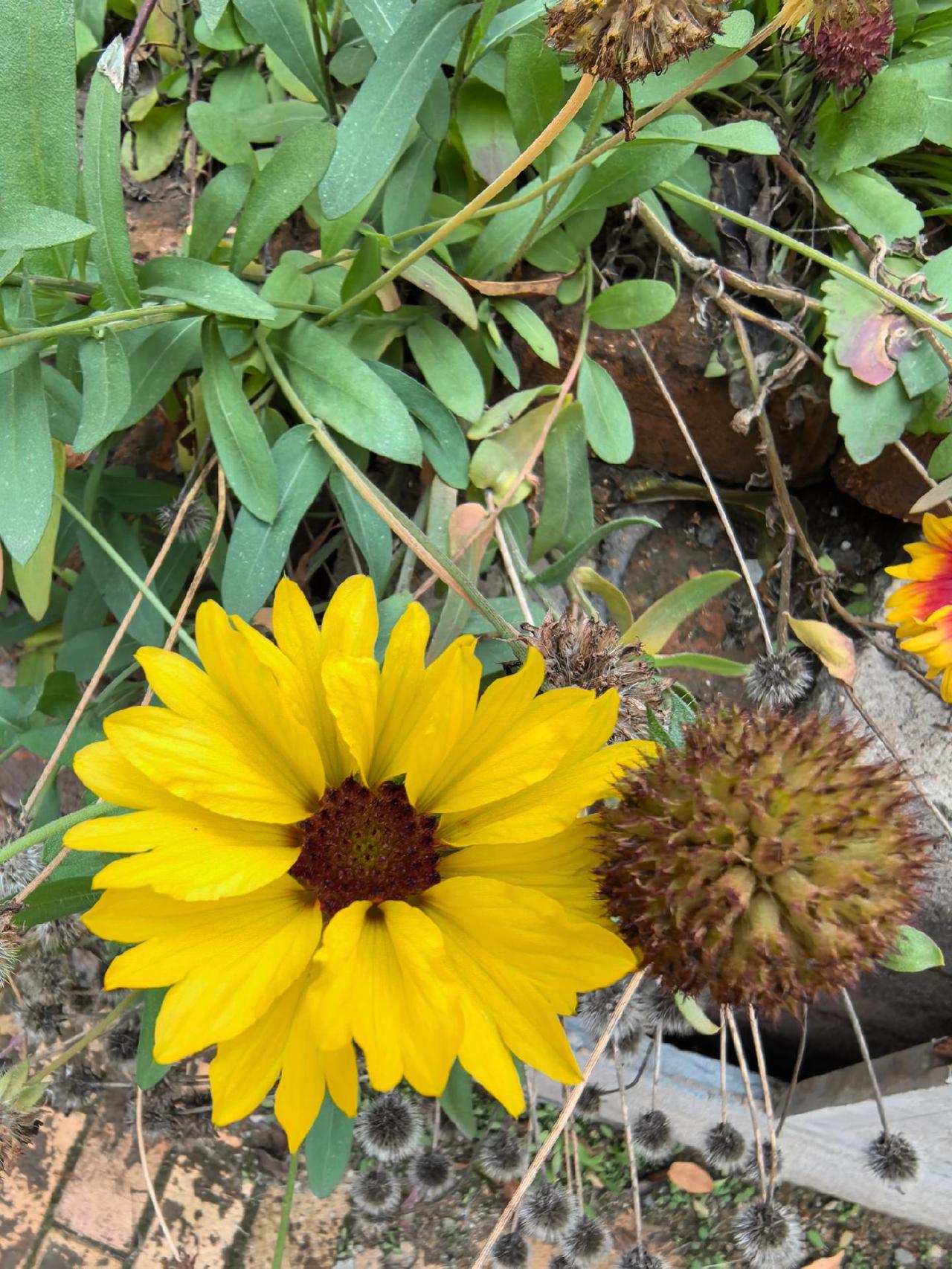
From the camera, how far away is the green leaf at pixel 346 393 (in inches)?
43.2

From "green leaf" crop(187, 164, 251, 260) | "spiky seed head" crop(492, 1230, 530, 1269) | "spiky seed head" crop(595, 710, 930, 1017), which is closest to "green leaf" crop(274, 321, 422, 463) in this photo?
"green leaf" crop(187, 164, 251, 260)

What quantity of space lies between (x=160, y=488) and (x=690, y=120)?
84 cm

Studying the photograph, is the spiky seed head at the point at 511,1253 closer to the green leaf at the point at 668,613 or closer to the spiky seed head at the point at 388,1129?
the spiky seed head at the point at 388,1129

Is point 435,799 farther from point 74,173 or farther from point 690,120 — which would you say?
point 690,120

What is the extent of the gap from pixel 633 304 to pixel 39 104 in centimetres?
73

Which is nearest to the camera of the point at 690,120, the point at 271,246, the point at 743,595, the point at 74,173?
the point at 74,173

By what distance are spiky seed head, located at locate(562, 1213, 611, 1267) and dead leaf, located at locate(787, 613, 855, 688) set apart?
3.27ft

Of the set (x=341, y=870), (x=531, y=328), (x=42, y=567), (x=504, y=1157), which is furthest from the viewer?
(x=504, y=1157)

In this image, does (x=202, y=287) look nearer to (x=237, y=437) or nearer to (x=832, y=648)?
(x=237, y=437)

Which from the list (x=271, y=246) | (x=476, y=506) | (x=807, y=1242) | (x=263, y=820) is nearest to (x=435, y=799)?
Result: (x=263, y=820)

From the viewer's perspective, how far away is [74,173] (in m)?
0.95

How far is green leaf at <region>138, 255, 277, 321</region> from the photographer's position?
0.97 m

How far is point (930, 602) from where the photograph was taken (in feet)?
4.04

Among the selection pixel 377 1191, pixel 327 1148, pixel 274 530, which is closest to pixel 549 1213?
pixel 377 1191
